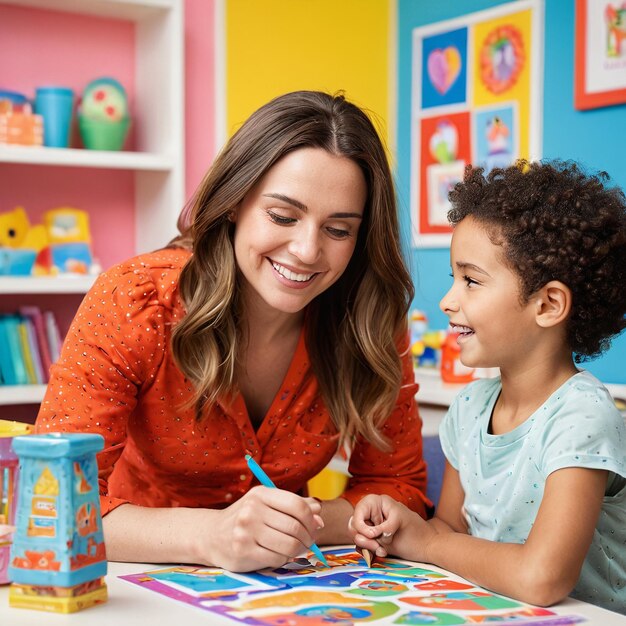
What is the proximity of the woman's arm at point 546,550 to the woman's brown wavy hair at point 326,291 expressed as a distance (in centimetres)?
35

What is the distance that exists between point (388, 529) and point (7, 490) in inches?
18.8

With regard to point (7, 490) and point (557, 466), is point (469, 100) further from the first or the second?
point (7, 490)

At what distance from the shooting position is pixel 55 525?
0.95m

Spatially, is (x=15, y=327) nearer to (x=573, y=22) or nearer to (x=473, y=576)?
(x=573, y=22)

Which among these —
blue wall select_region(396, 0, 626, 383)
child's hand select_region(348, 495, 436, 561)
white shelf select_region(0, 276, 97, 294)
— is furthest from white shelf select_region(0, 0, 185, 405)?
child's hand select_region(348, 495, 436, 561)

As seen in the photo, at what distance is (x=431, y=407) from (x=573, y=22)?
1252mm

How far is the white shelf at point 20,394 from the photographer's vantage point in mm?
2850

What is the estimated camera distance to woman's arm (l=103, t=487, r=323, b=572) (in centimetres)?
115

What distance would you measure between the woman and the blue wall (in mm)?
1222

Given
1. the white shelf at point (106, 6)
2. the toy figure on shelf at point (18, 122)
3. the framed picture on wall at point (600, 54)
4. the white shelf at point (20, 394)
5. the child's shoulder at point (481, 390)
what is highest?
the white shelf at point (106, 6)

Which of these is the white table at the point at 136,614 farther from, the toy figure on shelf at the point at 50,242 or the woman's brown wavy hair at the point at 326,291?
the toy figure on shelf at the point at 50,242

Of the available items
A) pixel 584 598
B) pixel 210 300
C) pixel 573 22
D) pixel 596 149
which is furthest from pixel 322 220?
pixel 573 22

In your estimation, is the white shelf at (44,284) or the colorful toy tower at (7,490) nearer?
the colorful toy tower at (7,490)

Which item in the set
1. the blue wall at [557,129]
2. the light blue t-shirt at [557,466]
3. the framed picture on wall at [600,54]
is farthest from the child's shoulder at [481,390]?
the framed picture on wall at [600,54]
